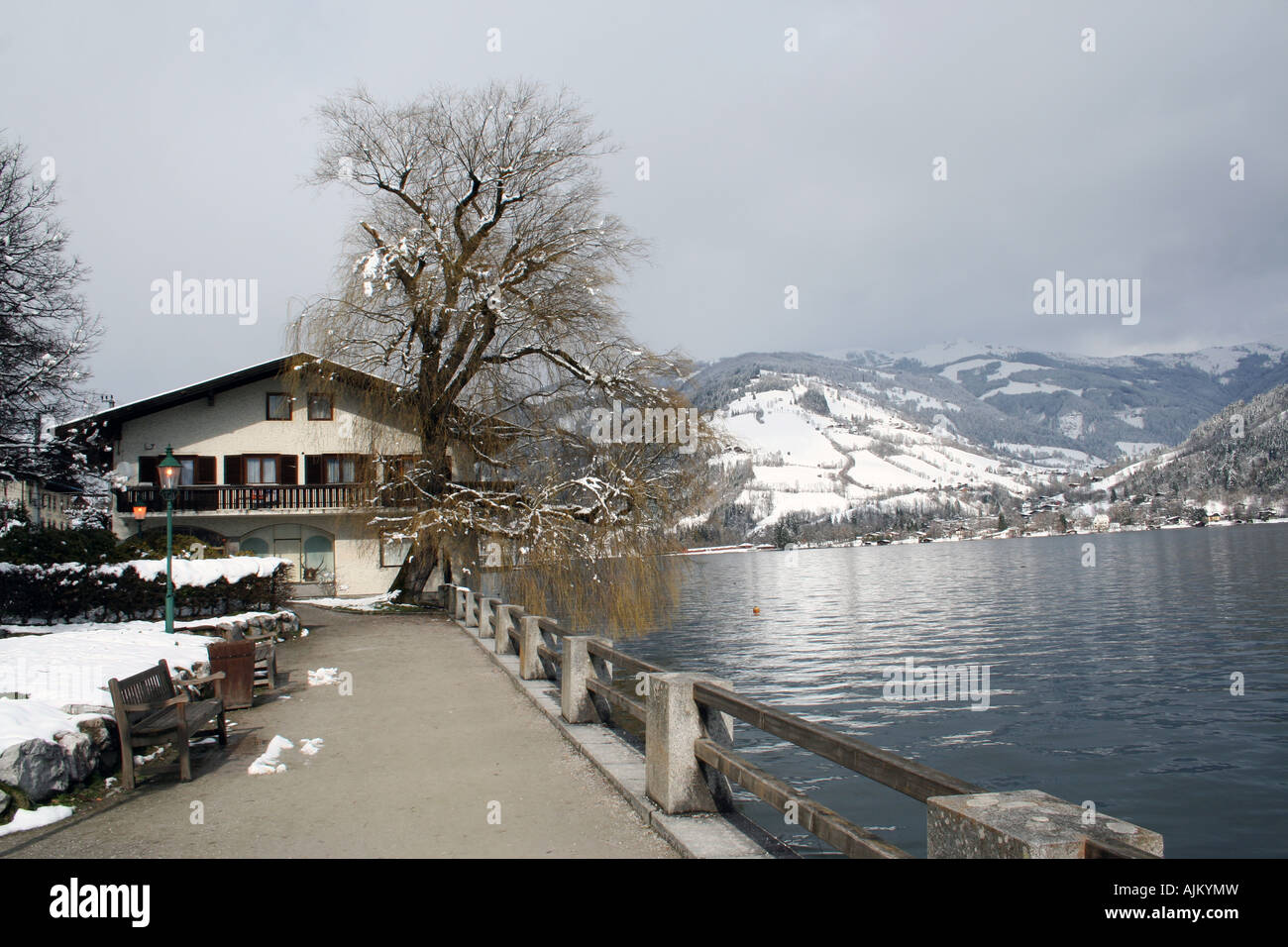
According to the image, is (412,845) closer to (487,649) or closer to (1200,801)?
(487,649)

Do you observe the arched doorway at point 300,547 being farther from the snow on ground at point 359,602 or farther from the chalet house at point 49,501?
the chalet house at point 49,501

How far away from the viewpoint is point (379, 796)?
7680mm

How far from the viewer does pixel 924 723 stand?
1895 centimetres

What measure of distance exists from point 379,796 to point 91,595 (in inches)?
578

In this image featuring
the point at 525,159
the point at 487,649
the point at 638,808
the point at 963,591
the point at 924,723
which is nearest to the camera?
the point at 638,808

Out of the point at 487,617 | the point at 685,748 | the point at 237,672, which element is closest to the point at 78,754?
the point at 237,672

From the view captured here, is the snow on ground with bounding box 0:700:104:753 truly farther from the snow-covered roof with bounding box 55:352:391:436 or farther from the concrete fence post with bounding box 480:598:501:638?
the snow-covered roof with bounding box 55:352:391:436

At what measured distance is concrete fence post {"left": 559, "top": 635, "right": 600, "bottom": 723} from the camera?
10273mm

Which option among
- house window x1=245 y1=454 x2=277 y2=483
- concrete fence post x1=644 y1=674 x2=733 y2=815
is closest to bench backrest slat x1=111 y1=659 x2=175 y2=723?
concrete fence post x1=644 y1=674 x2=733 y2=815

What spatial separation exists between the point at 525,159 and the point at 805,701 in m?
16.7

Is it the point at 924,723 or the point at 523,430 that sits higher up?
the point at 523,430

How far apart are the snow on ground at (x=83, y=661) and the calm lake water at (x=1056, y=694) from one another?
7.33 m

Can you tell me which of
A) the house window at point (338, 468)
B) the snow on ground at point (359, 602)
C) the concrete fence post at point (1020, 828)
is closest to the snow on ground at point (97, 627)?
the snow on ground at point (359, 602)
